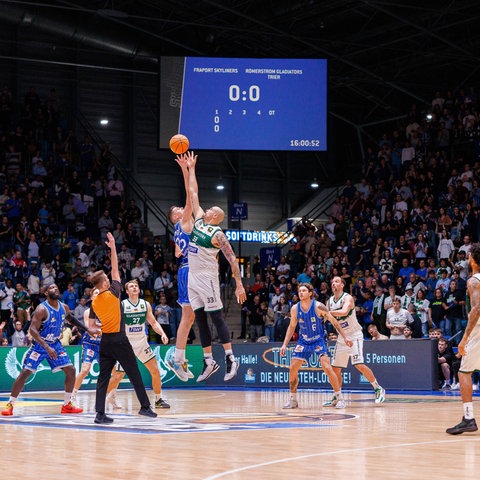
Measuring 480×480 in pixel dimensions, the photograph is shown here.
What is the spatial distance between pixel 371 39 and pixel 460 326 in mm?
15334

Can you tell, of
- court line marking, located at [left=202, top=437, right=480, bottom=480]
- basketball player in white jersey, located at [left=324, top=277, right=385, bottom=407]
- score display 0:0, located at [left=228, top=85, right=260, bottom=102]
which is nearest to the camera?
court line marking, located at [left=202, top=437, right=480, bottom=480]

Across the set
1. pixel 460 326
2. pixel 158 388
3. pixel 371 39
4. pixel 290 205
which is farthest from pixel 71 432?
pixel 290 205

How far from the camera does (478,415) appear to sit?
15.3m

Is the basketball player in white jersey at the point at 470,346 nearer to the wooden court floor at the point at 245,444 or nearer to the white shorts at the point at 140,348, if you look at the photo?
the wooden court floor at the point at 245,444

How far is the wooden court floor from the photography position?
346 inches

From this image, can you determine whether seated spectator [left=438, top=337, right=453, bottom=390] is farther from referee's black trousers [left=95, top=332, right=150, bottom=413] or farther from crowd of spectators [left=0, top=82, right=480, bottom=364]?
referee's black trousers [left=95, top=332, right=150, bottom=413]

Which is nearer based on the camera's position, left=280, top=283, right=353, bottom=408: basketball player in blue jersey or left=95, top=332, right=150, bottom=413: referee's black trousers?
left=95, top=332, right=150, bottom=413: referee's black trousers

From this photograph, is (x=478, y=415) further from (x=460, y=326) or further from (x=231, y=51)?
(x=231, y=51)

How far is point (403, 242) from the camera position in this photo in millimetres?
27938

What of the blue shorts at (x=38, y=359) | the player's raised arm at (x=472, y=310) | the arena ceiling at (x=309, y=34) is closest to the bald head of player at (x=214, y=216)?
the player's raised arm at (x=472, y=310)

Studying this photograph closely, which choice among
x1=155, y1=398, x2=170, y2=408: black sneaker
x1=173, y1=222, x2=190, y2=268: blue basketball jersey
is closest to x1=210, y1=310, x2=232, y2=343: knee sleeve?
x1=173, y1=222, x2=190, y2=268: blue basketball jersey

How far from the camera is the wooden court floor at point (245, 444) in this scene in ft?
28.8

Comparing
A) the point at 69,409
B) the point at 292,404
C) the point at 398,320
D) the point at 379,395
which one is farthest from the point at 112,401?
the point at 398,320

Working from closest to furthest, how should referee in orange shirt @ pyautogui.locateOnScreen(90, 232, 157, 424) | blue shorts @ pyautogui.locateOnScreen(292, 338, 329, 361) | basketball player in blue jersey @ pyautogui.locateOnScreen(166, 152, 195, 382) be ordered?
basketball player in blue jersey @ pyautogui.locateOnScreen(166, 152, 195, 382), referee in orange shirt @ pyautogui.locateOnScreen(90, 232, 157, 424), blue shorts @ pyautogui.locateOnScreen(292, 338, 329, 361)
